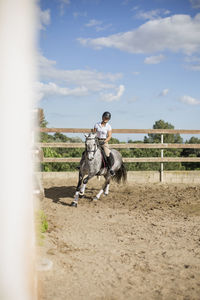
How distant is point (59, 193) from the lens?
852 centimetres

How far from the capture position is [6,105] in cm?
146

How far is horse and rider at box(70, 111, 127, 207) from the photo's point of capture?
721 centimetres

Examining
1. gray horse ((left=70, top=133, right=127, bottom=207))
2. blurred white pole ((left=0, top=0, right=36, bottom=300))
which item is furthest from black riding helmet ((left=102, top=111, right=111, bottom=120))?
blurred white pole ((left=0, top=0, right=36, bottom=300))

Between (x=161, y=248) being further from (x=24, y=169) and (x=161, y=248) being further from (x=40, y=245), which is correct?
(x=24, y=169)

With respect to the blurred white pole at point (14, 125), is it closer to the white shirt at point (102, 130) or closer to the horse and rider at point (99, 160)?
the horse and rider at point (99, 160)

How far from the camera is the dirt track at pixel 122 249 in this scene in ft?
9.76

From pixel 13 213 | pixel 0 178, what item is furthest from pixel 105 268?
pixel 0 178

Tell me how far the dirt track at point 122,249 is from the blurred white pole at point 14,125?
49.8 inches

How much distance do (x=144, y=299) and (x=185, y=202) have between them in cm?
524

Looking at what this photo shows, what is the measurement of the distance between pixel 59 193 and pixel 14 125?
7.16 m

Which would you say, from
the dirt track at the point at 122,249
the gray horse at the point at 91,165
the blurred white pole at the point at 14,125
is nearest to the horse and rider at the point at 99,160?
the gray horse at the point at 91,165

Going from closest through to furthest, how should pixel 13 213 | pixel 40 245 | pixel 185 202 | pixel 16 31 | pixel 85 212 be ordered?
1. pixel 16 31
2. pixel 13 213
3. pixel 40 245
4. pixel 85 212
5. pixel 185 202

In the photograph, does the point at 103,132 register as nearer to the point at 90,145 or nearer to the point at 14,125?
the point at 90,145

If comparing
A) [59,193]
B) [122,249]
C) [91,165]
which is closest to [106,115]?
[91,165]
